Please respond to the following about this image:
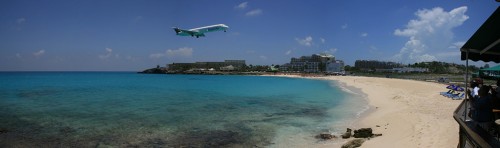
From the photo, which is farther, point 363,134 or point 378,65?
point 378,65

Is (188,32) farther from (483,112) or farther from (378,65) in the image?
(378,65)

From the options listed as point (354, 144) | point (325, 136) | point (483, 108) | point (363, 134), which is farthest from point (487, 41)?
point (325, 136)

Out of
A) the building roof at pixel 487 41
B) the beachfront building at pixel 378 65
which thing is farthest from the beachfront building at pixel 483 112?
the beachfront building at pixel 378 65

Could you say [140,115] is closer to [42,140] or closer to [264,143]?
[42,140]

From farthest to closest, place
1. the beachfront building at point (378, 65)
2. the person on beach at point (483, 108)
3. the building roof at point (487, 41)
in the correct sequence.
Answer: the beachfront building at point (378, 65) < the person on beach at point (483, 108) < the building roof at point (487, 41)

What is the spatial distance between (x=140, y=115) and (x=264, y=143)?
11731mm

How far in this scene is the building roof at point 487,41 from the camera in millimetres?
4487

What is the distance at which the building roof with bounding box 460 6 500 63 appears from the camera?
4487 mm

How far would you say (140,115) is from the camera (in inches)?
876

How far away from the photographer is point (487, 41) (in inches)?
218

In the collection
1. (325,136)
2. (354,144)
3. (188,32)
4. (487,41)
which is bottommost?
(325,136)

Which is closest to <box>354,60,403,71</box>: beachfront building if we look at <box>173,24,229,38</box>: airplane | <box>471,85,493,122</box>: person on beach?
<box>173,24,229,38</box>: airplane

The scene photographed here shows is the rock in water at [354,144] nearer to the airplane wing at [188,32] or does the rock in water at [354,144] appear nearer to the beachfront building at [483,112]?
the beachfront building at [483,112]

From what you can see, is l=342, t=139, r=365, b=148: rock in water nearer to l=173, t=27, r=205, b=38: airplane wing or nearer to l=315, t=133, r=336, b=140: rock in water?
l=315, t=133, r=336, b=140: rock in water
